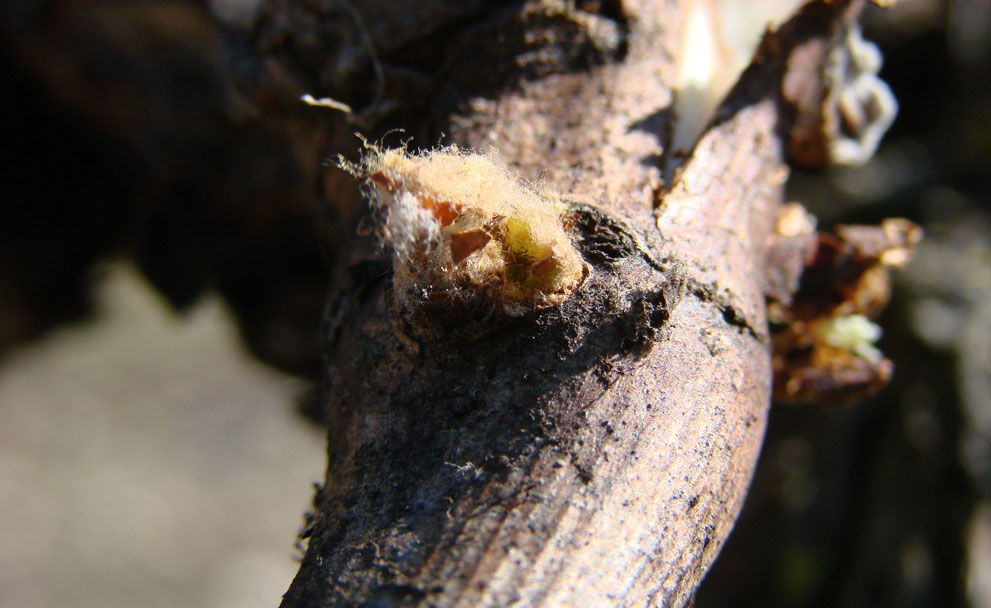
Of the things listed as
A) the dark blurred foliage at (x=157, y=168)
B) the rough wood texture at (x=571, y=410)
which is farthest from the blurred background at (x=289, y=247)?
the rough wood texture at (x=571, y=410)

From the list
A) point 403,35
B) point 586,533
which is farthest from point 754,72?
point 586,533

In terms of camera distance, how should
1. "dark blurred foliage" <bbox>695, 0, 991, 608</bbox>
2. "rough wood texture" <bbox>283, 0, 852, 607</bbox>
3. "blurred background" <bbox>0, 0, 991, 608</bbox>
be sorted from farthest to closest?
"dark blurred foliage" <bbox>695, 0, 991, 608</bbox> < "blurred background" <bbox>0, 0, 991, 608</bbox> < "rough wood texture" <bbox>283, 0, 852, 607</bbox>

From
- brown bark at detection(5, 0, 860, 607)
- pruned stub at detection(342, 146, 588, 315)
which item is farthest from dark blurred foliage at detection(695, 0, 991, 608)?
pruned stub at detection(342, 146, 588, 315)

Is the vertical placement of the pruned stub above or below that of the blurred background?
below

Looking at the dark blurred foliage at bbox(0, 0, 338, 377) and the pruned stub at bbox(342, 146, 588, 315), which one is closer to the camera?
the pruned stub at bbox(342, 146, 588, 315)

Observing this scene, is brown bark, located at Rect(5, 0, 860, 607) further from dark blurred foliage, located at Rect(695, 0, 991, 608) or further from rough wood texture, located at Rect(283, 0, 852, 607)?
dark blurred foliage, located at Rect(695, 0, 991, 608)

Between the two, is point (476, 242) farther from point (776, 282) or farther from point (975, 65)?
point (975, 65)

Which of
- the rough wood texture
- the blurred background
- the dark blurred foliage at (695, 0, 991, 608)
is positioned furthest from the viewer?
the dark blurred foliage at (695, 0, 991, 608)

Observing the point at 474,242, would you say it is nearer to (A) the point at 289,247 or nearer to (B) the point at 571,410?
(B) the point at 571,410
